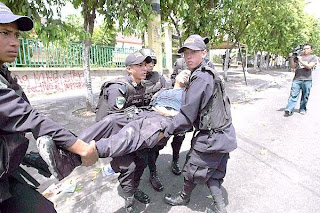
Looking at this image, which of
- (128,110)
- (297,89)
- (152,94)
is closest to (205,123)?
(128,110)

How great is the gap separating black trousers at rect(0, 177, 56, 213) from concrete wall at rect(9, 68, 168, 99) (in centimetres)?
611

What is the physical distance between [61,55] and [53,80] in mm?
933

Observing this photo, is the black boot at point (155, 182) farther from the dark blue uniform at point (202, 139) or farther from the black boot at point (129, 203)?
the dark blue uniform at point (202, 139)

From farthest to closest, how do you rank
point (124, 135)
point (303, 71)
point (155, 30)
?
point (303, 71)
point (155, 30)
point (124, 135)

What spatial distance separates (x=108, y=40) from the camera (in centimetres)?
1670

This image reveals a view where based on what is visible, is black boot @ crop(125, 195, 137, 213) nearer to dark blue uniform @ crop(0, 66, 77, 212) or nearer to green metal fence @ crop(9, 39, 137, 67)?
dark blue uniform @ crop(0, 66, 77, 212)

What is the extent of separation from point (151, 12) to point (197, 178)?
2.65 m

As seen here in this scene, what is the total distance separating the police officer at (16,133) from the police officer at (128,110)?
556 millimetres

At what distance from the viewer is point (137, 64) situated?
7.42 ft

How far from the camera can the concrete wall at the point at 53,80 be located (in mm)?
6914

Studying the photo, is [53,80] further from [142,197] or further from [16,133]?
[16,133]

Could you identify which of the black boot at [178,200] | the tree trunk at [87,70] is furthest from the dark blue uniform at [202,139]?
the tree trunk at [87,70]

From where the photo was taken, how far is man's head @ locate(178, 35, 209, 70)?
2021 mm

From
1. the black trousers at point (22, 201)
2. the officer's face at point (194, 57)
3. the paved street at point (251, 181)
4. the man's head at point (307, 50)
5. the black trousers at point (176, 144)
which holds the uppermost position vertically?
the man's head at point (307, 50)
